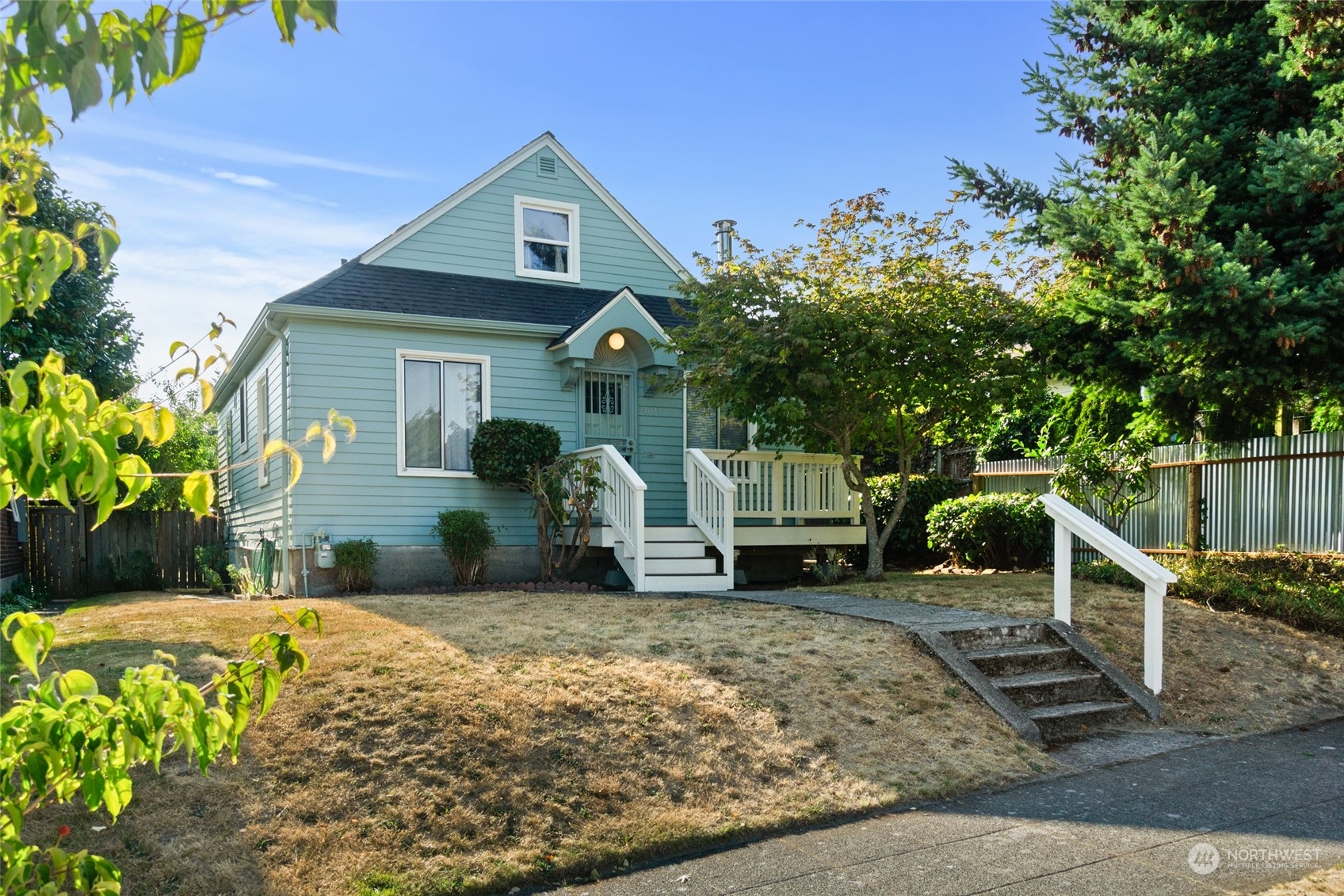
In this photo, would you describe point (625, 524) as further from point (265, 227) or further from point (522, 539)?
point (265, 227)

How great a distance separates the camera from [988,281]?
1373cm

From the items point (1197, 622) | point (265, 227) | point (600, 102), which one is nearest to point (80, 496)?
point (1197, 622)

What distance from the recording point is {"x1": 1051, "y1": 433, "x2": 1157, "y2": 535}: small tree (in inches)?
528

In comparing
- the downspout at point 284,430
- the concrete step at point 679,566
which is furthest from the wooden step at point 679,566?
the downspout at point 284,430

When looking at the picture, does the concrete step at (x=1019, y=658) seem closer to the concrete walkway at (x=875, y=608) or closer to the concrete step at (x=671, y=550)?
the concrete walkway at (x=875, y=608)

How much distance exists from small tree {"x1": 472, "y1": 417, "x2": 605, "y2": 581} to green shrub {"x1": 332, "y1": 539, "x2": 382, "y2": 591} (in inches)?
72.4

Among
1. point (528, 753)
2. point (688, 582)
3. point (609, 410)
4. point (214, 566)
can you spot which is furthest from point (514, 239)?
point (528, 753)

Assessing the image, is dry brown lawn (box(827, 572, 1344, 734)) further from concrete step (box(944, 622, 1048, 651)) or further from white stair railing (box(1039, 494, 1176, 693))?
concrete step (box(944, 622, 1048, 651))

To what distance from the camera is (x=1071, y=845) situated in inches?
207

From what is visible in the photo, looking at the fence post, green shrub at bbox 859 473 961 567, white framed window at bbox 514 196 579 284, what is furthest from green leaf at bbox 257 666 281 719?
green shrub at bbox 859 473 961 567

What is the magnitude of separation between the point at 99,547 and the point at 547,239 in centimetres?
1095

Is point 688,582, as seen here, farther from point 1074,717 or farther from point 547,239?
point 547,239

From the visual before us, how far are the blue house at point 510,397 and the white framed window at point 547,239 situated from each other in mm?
27

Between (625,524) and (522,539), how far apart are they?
1.88 m
